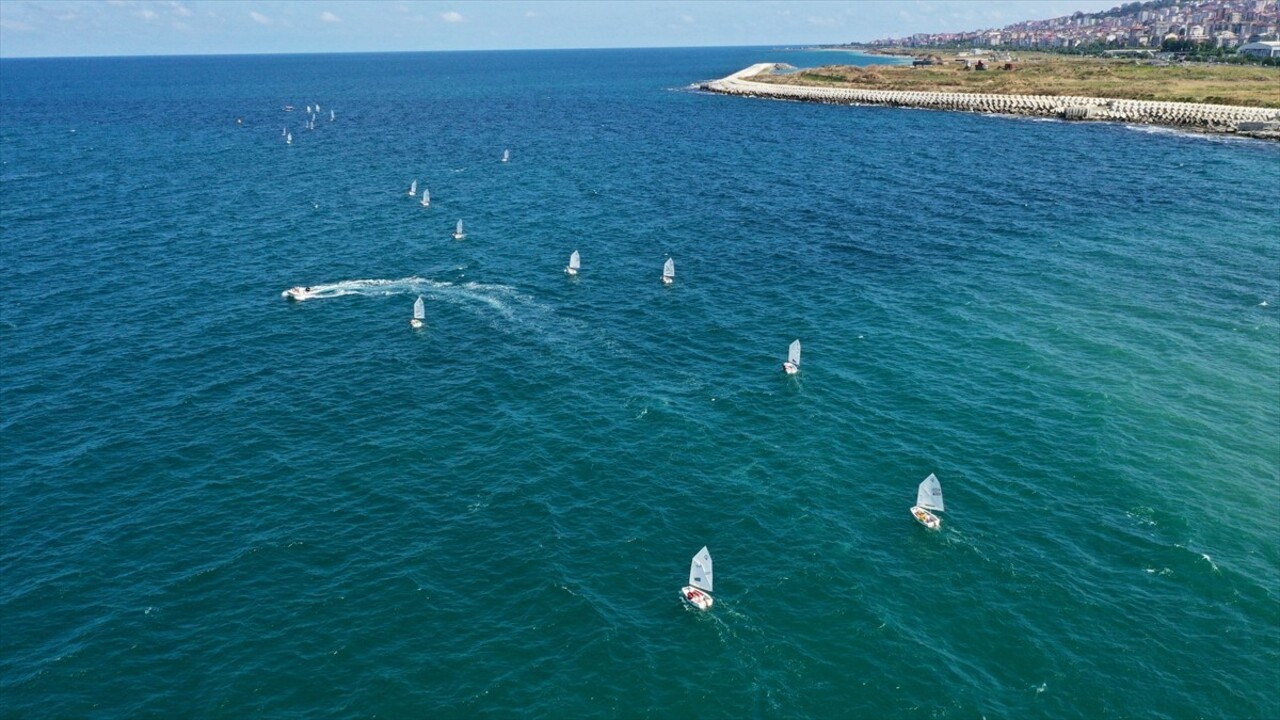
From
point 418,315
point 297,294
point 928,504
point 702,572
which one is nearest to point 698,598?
point 702,572

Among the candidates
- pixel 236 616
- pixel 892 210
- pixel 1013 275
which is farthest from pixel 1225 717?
pixel 892 210

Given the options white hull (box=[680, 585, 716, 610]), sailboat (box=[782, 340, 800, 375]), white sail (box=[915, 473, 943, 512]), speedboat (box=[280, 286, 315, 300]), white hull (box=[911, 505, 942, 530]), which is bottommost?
white hull (box=[680, 585, 716, 610])

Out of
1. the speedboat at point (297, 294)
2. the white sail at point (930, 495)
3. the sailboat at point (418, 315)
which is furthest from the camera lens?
the speedboat at point (297, 294)

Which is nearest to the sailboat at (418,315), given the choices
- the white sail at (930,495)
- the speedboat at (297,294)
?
the speedboat at (297,294)

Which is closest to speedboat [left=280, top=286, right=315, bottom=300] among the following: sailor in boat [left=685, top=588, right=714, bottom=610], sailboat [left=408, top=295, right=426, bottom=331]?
sailboat [left=408, top=295, right=426, bottom=331]

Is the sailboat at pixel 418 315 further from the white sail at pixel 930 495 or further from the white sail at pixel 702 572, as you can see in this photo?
the white sail at pixel 930 495

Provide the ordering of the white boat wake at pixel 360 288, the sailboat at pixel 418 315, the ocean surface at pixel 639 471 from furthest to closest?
the white boat wake at pixel 360 288, the sailboat at pixel 418 315, the ocean surface at pixel 639 471

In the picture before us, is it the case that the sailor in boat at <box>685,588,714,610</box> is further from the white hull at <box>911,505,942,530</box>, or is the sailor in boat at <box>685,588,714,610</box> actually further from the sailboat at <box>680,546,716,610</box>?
the white hull at <box>911,505,942,530</box>
